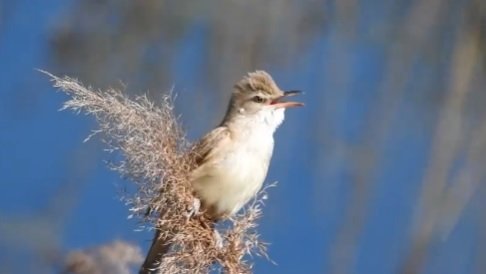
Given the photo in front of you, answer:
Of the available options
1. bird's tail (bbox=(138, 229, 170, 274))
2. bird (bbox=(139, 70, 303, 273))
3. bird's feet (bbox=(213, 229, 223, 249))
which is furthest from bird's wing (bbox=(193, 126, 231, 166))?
bird's feet (bbox=(213, 229, 223, 249))

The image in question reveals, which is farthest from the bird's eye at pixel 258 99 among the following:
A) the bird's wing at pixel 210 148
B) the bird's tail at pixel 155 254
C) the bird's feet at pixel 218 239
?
the bird's feet at pixel 218 239

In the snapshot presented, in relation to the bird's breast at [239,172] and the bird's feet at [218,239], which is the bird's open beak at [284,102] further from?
the bird's feet at [218,239]

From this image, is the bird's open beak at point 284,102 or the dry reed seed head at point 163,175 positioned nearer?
the dry reed seed head at point 163,175

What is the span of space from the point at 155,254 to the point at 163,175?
0.89 feet

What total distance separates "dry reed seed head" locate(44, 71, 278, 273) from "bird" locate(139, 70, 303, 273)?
0.55m

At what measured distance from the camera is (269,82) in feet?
10.0

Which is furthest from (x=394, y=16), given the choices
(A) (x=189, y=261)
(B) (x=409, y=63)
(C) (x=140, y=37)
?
(A) (x=189, y=261)

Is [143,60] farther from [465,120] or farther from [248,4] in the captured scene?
[465,120]

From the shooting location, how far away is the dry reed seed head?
2334 mm

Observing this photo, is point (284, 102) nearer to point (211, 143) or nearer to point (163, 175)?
point (211, 143)

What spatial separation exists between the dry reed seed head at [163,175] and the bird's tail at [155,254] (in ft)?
0.28

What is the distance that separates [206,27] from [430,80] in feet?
2.09

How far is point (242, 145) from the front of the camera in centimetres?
315

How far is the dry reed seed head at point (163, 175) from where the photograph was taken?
2.33m
